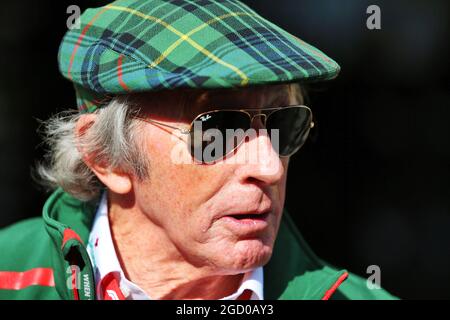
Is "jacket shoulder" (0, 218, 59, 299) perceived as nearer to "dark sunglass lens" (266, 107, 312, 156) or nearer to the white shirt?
the white shirt

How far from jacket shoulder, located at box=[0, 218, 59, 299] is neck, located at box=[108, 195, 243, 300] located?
0.33 meters

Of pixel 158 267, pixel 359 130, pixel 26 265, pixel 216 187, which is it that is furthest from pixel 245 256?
pixel 359 130

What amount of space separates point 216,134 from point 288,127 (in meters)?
0.30

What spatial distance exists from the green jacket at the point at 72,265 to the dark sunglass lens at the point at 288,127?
1.60 feet

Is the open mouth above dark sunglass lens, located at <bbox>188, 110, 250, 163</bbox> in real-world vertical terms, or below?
below

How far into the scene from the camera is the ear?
239 centimetres

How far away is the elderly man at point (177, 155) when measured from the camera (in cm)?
208

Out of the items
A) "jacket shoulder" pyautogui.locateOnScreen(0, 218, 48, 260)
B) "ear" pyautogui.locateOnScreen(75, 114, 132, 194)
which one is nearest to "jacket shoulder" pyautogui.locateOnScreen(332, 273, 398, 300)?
"ear" pyautogui.locateOnScreen(75, 114, 132, 194)

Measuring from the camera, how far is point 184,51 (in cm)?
205

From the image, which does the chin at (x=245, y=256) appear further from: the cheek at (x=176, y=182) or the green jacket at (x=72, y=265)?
the green jacket at (x=72, y=265)

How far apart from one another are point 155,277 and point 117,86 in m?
0.73

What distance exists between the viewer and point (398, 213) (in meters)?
4.16
